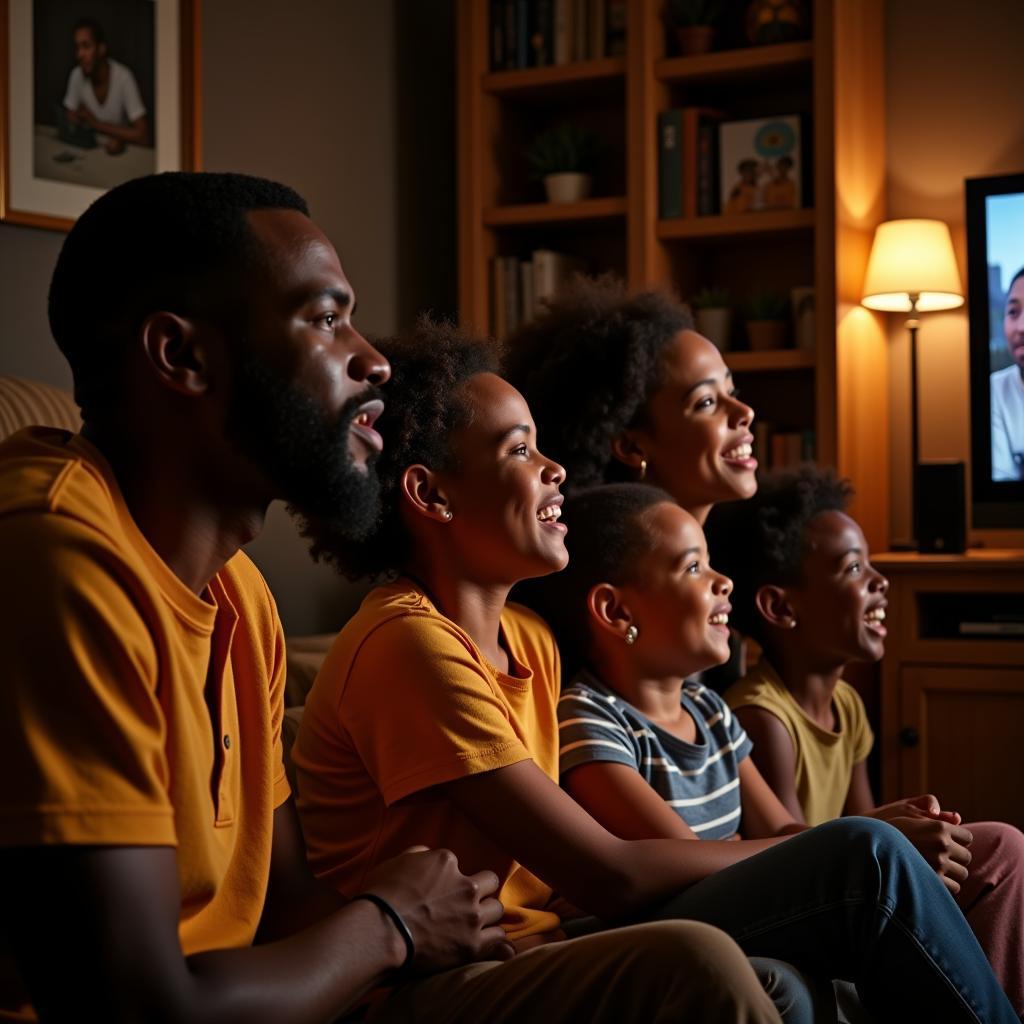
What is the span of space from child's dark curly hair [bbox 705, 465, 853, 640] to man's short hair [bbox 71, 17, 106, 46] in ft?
5.83

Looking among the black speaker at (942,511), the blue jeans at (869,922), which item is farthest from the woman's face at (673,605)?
the black speaker at (942,511)

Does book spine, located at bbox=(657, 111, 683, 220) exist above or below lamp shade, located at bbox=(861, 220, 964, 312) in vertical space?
above

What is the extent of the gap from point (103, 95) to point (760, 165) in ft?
5.46

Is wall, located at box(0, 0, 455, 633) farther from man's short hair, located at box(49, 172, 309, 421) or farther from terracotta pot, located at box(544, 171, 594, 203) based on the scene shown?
man's short hair, located at box(49, 172, 309, 421)

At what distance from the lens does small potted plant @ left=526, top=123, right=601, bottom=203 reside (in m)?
3.95

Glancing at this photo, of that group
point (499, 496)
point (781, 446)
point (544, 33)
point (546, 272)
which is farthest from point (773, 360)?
point (499, 496)

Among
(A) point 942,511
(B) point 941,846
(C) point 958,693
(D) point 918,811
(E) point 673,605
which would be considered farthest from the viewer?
(A) point 942,511

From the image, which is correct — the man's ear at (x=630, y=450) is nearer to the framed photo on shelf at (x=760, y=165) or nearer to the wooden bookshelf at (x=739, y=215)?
the wooden bookshelf at (x=739, y=215)

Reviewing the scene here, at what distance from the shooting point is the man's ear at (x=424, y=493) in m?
1.50

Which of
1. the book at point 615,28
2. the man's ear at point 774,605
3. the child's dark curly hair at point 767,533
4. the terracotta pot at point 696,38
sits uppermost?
the book at point 615,28

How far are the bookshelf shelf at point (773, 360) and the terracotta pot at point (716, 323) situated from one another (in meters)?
0.10

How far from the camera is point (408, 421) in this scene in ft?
4.95

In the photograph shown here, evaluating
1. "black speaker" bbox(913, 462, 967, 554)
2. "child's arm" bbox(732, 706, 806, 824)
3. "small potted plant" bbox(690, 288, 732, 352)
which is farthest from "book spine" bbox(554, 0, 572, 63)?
"child's arm" bbox(732, 706, 806, 824)

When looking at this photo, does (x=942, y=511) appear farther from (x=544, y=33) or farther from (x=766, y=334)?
(x=544, y=33)
